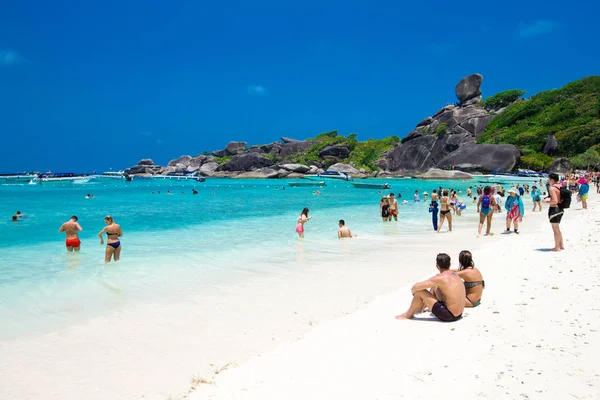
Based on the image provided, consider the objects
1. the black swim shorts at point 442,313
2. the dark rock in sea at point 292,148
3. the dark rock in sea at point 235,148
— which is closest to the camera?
the black swim shorts at point 442,313

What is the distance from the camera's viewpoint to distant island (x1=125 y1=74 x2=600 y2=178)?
71.0m

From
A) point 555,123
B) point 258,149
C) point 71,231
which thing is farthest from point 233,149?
point 71,231

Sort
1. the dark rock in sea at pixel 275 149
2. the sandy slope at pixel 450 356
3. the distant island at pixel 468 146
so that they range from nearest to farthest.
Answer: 1. the sandy slope at pixel 450 356
2. the distant island at pixel 468 146
3. the dark rock in sea at pixel 275 149

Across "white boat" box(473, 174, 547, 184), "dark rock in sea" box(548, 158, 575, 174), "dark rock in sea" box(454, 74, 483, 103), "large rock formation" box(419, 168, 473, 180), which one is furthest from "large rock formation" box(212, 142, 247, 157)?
"dark rock in sea" box(548, 158, 575, 174)

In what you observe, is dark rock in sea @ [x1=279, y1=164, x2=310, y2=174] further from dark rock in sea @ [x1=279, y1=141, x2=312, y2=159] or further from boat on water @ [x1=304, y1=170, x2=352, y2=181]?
dark rock in sea @ [x1=279, y1=141, x2=312, y2=159]

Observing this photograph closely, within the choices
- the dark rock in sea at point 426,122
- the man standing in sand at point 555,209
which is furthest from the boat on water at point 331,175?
the man standing in sand at point 555,209

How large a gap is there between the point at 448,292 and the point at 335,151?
350 ft

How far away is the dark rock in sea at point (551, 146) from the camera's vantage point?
234ft

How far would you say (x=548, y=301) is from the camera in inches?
235

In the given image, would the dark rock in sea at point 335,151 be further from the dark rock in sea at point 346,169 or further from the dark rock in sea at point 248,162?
the dark rock in sea at point 248,162

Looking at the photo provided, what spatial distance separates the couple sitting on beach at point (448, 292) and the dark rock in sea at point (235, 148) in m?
128

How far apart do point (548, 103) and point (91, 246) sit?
9785 cm

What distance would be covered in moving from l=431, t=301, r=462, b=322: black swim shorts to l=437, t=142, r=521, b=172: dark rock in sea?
72.7 metres

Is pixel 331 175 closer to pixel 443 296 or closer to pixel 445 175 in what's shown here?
pixel 445 175
